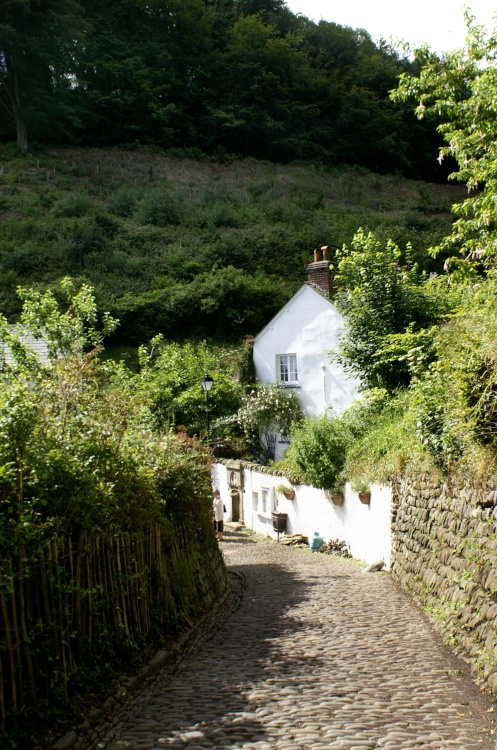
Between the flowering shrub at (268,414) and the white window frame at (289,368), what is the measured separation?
1.98ft

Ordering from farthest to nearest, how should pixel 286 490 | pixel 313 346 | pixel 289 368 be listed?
pixel 289 368
pixel 313 346
pixel 286 490

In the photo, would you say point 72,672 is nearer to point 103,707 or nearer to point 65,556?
point 103,707

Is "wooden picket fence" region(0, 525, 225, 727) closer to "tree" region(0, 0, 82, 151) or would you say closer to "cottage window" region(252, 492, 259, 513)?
"cottage window" region(252, 492, 259, 513)

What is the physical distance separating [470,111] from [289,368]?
15.9m

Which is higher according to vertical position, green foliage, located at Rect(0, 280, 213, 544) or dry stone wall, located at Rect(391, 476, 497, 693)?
green foliage, located at Rect(0, 280, 213, 544)

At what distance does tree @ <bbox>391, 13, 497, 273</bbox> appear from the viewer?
1296cm

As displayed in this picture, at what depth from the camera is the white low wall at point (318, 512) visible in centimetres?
1480

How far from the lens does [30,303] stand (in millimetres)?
18875

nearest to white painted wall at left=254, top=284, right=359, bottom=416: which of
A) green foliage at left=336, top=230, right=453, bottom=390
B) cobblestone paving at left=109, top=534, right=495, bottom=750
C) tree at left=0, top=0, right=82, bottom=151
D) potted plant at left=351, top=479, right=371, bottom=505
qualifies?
green foliage at left=336, top=230, right=453, bottom=390

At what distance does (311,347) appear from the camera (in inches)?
1084

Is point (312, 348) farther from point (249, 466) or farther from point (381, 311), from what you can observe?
point (381, 311)

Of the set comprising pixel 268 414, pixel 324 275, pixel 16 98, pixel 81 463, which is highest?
pixel 16 98

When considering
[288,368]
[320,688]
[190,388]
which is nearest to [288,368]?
[288,368]

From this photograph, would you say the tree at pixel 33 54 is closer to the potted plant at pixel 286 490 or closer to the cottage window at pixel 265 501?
the cottage window at pixel 265 501
